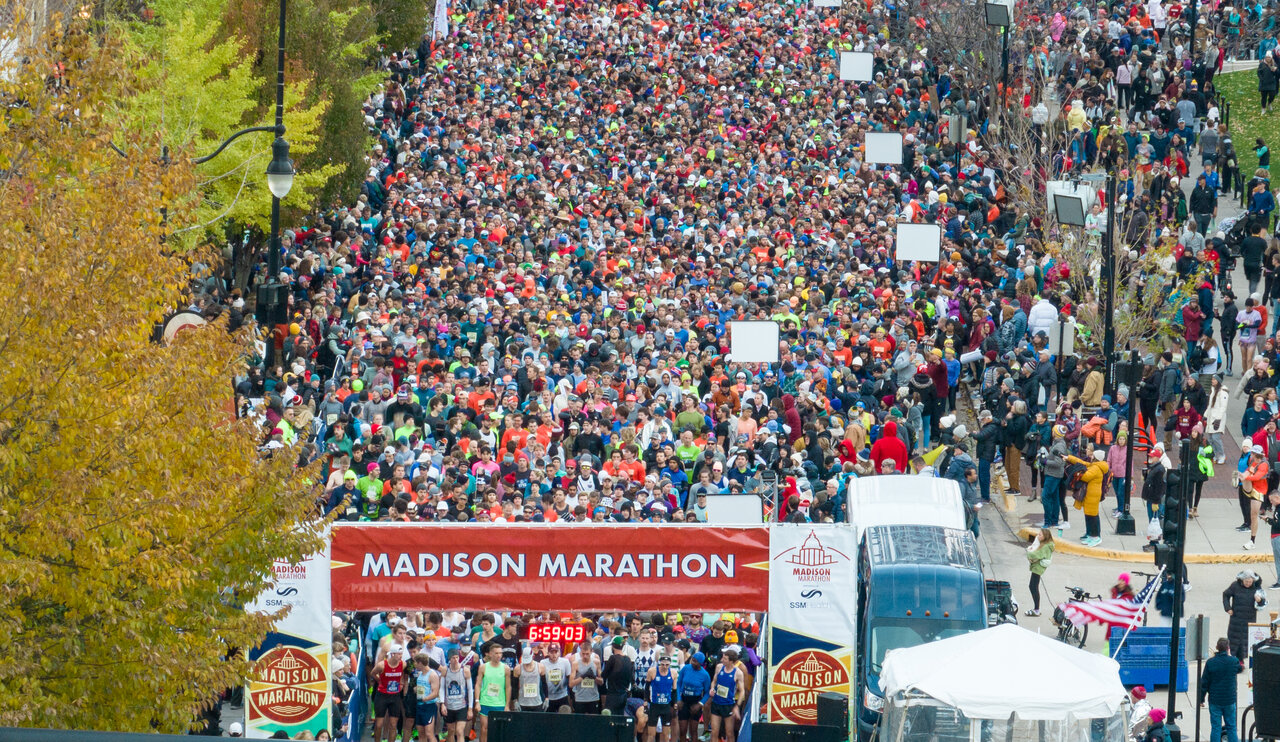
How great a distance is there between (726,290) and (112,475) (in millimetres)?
20241

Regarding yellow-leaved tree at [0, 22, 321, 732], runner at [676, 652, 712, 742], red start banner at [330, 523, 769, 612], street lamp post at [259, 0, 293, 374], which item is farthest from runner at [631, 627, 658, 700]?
street lamp post at [259, 0, 293, 374]

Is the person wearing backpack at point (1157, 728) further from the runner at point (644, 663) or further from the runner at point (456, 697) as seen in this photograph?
the runner at point (456, 697)

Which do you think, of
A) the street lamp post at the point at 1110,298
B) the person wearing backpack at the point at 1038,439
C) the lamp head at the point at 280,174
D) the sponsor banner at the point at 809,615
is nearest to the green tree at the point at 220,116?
the lamp head at the point at 280,174

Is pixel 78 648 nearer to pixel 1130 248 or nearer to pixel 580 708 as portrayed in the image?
pixel 580 708

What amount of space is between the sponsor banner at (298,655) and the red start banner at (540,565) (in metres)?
0.20

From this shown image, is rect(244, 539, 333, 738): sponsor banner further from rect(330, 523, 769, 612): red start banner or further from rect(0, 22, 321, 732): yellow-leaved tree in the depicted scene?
rect(0, 22, 321, 732): yellow-leaved tree

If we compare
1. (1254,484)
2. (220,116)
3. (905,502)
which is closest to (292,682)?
(905,502)

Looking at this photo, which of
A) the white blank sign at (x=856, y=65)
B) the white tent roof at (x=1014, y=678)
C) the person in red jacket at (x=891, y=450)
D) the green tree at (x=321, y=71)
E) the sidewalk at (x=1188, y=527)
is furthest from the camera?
the white blank sign at (x=856, y=65)

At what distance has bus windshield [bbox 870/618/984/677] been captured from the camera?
1945 centimetres

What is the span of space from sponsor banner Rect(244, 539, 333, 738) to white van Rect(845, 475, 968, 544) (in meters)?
6.15

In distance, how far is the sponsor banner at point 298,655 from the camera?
60.0ft

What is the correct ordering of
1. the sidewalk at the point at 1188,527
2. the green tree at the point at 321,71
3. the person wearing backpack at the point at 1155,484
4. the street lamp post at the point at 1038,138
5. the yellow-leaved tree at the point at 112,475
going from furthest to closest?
1. the street lamp post at the point at 1038,138
2. the green tree at the point at 321,71
3. the person wearing backpack at the point at 1155,484
4. the sidewalk at the point at 1188,527
5. the yellow-leaved tree at the point at 112,475

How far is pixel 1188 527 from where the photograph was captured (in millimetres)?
25844

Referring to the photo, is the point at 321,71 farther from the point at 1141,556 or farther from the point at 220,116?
the point at 1141,556
